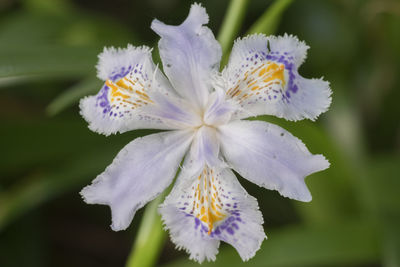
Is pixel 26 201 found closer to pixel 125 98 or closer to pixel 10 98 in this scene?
pixel 10 98

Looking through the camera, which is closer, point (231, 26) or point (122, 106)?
point (122, 106)

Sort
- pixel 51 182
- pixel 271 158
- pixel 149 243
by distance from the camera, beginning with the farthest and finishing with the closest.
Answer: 1. pixel 51 182
2. pixel 149 243
3. pixel 271 158

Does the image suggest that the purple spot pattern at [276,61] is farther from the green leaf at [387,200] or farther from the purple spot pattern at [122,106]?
the green leaf at [387,200]

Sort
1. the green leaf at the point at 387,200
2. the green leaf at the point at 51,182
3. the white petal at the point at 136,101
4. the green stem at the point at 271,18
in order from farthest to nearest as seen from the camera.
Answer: the green leaf at the point at 51,182 < the green leaf at the point at 387,200 < the green stem at the point at 271,18 < the white petal at the point at 136,101

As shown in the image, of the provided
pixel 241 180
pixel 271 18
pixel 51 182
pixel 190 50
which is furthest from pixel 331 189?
pixel 51 182

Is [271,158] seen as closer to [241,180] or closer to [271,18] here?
[271,18]

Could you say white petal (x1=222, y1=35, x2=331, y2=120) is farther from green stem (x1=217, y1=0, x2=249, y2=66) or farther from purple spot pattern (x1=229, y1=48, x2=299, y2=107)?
green stem (x1=217, y1=0, x2=249, y2=66)

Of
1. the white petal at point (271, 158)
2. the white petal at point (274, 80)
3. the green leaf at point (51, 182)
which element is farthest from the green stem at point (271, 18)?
the green leaf at point (51, 182)
